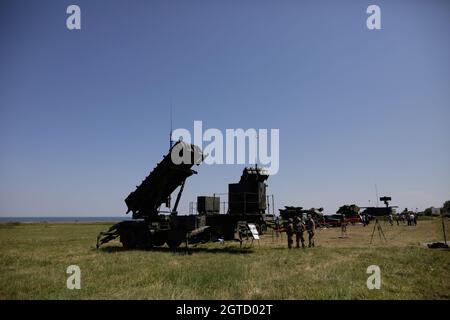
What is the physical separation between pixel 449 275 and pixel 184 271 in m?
6.85

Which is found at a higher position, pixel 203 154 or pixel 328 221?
pixel 203 154

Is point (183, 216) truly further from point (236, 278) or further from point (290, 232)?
point (236, 278)

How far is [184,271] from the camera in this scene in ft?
28.1

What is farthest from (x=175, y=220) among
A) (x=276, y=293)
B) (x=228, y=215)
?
(x=276, y=293)

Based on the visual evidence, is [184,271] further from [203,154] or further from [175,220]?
[203,154]

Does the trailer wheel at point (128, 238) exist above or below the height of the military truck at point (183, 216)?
below

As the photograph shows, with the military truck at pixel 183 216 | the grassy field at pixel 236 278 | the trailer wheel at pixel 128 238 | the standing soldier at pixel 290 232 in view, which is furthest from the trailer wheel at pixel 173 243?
the standing soldier at pixel 290 232

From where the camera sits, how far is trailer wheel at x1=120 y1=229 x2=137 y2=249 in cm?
1511

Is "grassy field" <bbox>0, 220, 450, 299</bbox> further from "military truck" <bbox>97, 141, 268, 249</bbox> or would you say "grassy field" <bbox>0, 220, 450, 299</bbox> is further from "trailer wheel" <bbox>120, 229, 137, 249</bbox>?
"trailer wheel" <bbox>120, 229, 137, 249</bbox>

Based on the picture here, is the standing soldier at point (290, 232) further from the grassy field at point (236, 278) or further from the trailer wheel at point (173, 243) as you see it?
the trailer wheel at point (173, 243)

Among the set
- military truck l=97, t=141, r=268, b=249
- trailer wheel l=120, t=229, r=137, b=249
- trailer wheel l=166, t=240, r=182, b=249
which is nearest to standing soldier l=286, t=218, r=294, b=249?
military truck l=97, t=141, r=268, b=249

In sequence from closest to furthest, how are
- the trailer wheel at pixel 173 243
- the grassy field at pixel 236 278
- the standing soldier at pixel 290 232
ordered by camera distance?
the grassy field at pixel 236 278
the standing soldier at pixel 290 232
the trailer wheel at pixel 173 243

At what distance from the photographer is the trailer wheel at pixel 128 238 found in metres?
15.1

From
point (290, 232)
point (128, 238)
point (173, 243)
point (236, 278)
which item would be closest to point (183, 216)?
point (173, 243)
